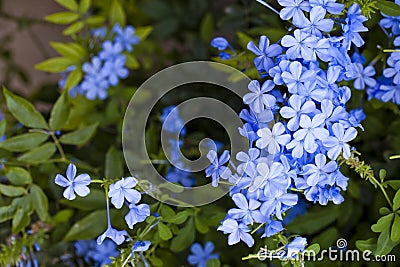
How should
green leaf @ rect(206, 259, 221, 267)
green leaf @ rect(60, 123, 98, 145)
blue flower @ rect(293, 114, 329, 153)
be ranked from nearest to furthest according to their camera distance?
blue flower @ rect(293, 114, 329, 153)
green leaf @ rect(206, 259, 221, 267)
green leaf @ rect(60, 123, 98, 145)

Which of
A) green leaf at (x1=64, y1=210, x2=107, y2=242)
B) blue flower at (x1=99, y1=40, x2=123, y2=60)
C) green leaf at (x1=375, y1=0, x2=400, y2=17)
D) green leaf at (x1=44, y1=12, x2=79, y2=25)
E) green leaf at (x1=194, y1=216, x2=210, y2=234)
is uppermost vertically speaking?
green leaf at (x1=375, y1=0, x2=400, y2=17)

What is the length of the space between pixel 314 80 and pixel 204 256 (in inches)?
11.0

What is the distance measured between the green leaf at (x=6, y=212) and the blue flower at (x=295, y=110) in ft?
1.17

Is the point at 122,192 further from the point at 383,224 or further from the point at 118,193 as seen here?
the point at 383,224

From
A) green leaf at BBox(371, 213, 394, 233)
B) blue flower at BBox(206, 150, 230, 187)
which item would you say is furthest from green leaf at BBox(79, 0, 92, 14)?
green leaf at BBox(371, 213, 394, 233)

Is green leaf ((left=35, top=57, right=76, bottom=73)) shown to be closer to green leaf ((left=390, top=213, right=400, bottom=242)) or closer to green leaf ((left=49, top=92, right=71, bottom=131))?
green leaf ((left=49, top=92, right=71, bottom=131))

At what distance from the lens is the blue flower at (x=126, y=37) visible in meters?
0.83

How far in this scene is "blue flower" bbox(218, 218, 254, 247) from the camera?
53cm

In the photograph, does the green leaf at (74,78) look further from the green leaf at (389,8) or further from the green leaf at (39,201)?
the green leaf at (389,8)

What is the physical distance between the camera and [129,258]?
56 centimetres

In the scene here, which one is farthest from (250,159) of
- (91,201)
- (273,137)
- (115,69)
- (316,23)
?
(115,69)

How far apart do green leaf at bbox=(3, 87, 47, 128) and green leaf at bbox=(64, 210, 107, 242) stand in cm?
12

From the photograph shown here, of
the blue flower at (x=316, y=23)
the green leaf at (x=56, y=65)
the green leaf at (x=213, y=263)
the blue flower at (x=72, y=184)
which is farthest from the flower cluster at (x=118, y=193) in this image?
the green leaf at (x=56, y=65)

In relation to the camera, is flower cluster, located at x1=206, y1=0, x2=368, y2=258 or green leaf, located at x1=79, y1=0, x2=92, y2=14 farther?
green leaf, located at x1=79, y1=0, x2=92, y2=14
